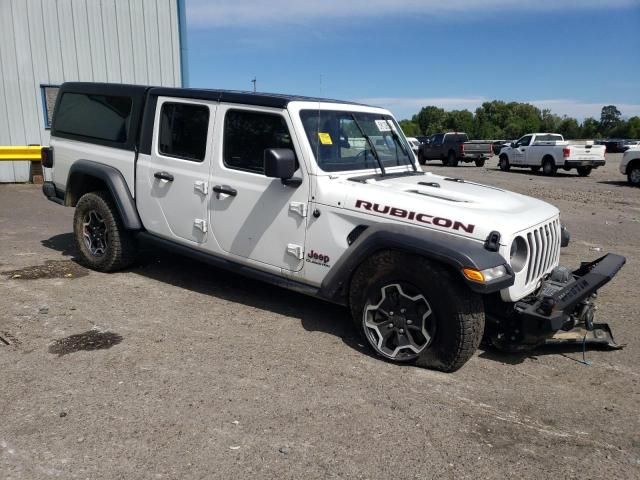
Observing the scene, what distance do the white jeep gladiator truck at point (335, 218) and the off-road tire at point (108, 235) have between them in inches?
0.6

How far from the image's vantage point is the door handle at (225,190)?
466cm

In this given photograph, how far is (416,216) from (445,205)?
Answer: 23cm

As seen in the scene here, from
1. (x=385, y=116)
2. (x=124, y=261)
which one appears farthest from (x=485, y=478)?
(x=124, y=261)

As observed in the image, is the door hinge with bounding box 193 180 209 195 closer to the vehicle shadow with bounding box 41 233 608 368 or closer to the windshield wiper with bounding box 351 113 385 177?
the vehicle shadow with bounding box 41 233 608 368

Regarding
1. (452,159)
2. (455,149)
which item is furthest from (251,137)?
(452,159)

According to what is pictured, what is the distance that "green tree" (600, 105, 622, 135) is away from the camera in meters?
96.0

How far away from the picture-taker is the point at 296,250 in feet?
14.3

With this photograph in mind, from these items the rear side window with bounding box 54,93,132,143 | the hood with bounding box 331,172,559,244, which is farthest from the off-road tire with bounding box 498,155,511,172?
the rear side window with bounding box 54,93,132,143

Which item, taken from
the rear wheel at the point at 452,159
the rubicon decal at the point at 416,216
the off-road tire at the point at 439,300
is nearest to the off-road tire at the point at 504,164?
the rear wheel at the point at 452,159

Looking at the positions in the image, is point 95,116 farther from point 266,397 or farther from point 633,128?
point 633,128

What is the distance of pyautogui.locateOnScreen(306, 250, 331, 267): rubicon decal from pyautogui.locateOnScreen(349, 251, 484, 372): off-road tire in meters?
0.36

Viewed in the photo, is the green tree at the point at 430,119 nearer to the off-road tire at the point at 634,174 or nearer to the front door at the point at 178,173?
the off-road tire at the point at 634,174

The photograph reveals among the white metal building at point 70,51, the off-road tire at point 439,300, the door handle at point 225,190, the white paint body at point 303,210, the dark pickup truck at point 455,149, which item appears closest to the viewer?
the off-road tire at point 439,300

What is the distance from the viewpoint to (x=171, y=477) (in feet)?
8.59
